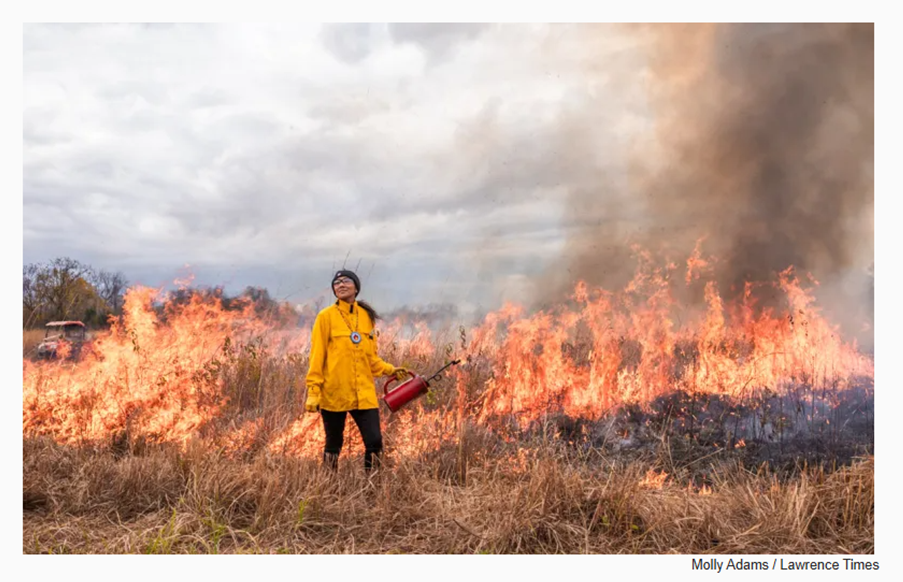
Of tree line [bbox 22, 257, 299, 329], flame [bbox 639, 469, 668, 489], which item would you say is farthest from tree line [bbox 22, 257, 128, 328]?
flame [bbox 639, 469, 668, 489]

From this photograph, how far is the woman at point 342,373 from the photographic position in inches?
211

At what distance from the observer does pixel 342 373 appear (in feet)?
17.7

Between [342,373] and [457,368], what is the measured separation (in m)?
2.50

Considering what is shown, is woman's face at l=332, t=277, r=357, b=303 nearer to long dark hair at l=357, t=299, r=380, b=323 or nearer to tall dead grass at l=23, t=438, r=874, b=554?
long dark hair at l=357, t=299, r=380, b=323

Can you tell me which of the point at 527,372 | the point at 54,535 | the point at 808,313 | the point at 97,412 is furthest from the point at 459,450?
the point at 808,313

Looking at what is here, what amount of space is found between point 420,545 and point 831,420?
16.9 feet

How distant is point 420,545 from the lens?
185 inches

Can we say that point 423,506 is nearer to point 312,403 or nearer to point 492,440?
point 312,403

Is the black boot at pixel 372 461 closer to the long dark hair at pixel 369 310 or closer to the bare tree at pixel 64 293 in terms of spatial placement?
the long dark hair at pixel 369 310

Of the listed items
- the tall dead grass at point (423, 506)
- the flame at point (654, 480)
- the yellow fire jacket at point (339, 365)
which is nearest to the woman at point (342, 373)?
the yellow fire jacket at point (339, 365)

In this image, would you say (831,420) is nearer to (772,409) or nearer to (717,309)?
(772,409)

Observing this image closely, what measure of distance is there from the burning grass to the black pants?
16 centimetres

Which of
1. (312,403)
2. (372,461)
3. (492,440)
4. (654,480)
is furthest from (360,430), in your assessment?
(654,480)

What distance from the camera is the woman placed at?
211 inches
